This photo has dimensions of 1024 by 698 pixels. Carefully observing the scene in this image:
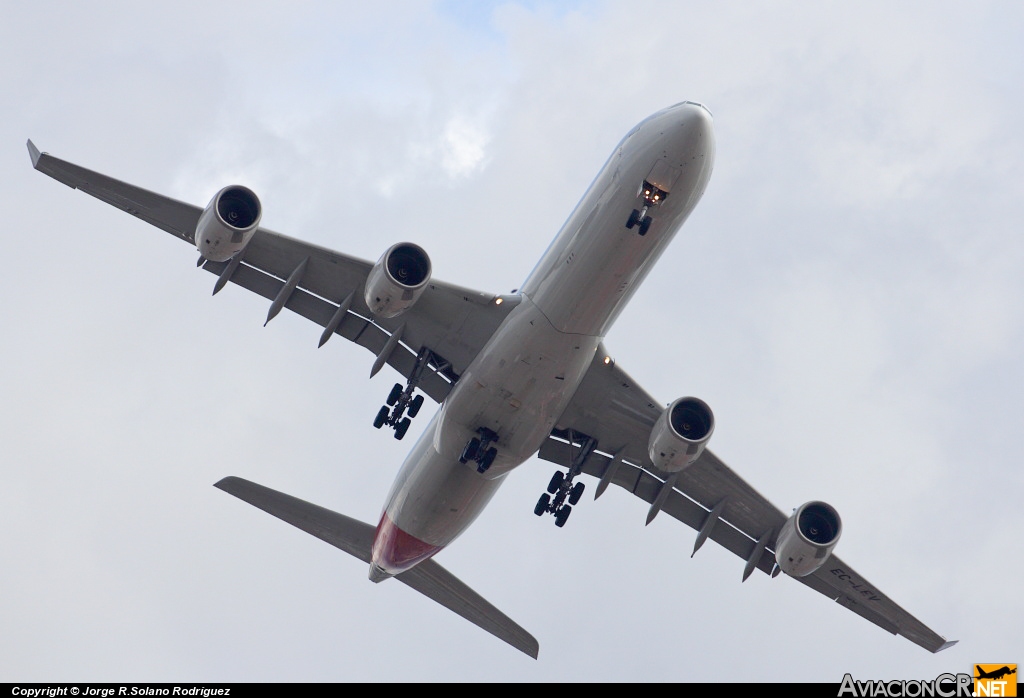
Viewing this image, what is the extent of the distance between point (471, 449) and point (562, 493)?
3995mm

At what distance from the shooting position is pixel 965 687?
22.6 meters

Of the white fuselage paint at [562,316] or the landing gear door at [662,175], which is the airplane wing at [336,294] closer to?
the white fuselage paint at [562,316]

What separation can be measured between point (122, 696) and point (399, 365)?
9.25m

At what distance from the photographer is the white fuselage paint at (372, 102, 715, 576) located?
22.0 m

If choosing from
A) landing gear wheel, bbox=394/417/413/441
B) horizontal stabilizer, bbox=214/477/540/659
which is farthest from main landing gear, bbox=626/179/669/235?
horizontal stabilizer, bbox=214/477/540/659

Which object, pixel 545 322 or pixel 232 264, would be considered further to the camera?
pixel 232 264

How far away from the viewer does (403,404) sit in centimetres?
2669

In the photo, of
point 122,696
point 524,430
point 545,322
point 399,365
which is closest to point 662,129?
point 545,322

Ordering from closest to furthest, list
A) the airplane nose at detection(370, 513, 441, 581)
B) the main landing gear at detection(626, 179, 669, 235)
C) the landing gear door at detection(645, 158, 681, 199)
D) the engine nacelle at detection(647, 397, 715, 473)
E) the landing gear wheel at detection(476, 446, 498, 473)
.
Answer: the landing gear door at detection(645, 158, 681, 199)
the main landing gear at detection(626, 179, 669, 235)
the engine nacelle at detection(647, 397, 715, 473)
the landing gear wheel at detection(476, 446, 498, 473)
the airplane nose at detection(370, 513, 441, 581)

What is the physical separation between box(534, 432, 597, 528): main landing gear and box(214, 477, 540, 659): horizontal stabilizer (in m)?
3.04

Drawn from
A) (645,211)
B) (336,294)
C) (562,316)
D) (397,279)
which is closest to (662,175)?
(645,211)

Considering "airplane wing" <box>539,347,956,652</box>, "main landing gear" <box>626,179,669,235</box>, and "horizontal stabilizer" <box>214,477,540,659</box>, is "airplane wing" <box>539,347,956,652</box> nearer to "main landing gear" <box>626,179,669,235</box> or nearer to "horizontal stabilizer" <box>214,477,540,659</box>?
"horizontal stabilizer" <box>214,477,540,659</box>

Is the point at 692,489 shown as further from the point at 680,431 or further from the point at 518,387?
the point at 518,387

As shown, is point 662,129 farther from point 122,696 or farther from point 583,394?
point 122,696
